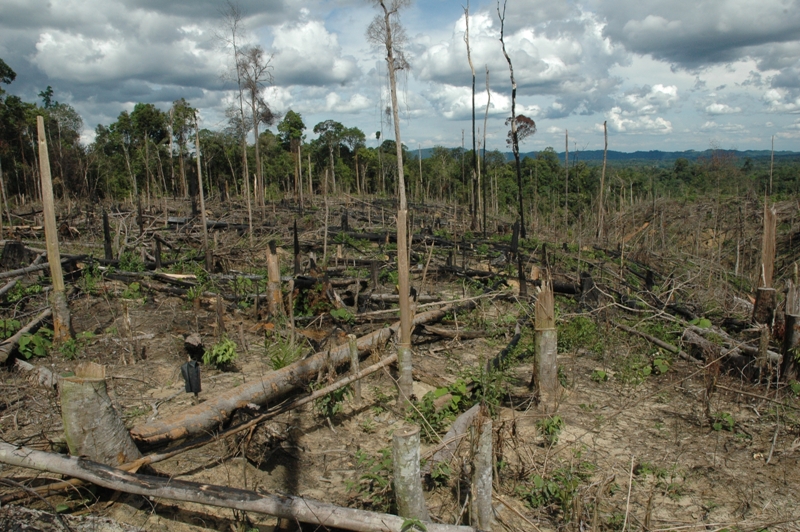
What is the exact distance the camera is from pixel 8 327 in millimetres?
5625

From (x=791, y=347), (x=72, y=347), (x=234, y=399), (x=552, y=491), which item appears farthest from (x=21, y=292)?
(x=791, y=347)

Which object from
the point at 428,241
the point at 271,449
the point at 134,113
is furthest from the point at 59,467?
the point at 134,113

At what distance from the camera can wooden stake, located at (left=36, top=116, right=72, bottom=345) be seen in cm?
482

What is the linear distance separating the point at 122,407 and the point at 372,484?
→ 7.47 feet

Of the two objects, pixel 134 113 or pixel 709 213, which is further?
pixel 134 113

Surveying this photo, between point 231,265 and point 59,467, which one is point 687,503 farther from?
point 231,265

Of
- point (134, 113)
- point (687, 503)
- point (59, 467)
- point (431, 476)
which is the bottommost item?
point (687, 503)

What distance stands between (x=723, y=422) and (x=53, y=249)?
20.0ft

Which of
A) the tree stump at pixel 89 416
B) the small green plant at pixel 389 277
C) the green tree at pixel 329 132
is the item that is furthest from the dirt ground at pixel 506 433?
the green tree at pixel 329 132

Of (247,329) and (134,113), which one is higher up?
(134,113)

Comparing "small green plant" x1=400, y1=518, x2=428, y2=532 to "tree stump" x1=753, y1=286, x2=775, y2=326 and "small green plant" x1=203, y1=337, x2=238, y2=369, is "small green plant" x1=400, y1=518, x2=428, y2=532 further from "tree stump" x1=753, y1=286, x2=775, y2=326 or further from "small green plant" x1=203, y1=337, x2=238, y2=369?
"tree stump" x1=753, y1=286, x2=775, y2=326

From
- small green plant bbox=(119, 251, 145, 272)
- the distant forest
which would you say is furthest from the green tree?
small green plant bbox=(119, 251, 145, 272)

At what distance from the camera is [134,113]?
28844 mm

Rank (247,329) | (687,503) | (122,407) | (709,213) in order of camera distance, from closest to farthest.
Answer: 1. (687,503)
2. (122,407)
3. (247,329)
4. (709,213)
